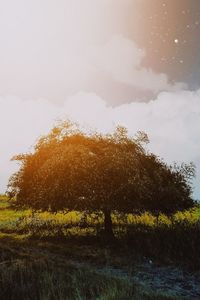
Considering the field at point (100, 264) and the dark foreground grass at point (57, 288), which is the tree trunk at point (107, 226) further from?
the dark foreground grass at point (57, 288)

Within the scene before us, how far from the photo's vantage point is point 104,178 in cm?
2697

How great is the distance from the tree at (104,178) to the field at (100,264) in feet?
8.04

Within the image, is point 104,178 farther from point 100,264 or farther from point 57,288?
point 57,288

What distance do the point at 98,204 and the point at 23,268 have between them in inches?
503

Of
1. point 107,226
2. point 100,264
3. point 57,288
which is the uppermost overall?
point 107,226

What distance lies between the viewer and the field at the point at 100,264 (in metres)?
11.9

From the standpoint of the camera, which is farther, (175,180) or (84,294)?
(175,180)

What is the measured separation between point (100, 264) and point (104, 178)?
7327mm

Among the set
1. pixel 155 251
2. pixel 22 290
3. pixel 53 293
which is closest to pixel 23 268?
pixel 22 290

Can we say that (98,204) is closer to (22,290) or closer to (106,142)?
(106,142)

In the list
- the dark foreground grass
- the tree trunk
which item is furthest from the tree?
the dark foreground grass

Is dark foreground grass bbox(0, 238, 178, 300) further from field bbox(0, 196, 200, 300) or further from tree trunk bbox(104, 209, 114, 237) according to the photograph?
tree trunk bbox(104, 209, 114, 237)

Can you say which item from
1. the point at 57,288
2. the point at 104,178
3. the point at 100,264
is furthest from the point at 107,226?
the point at 57,288

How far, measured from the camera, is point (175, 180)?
29.7m
